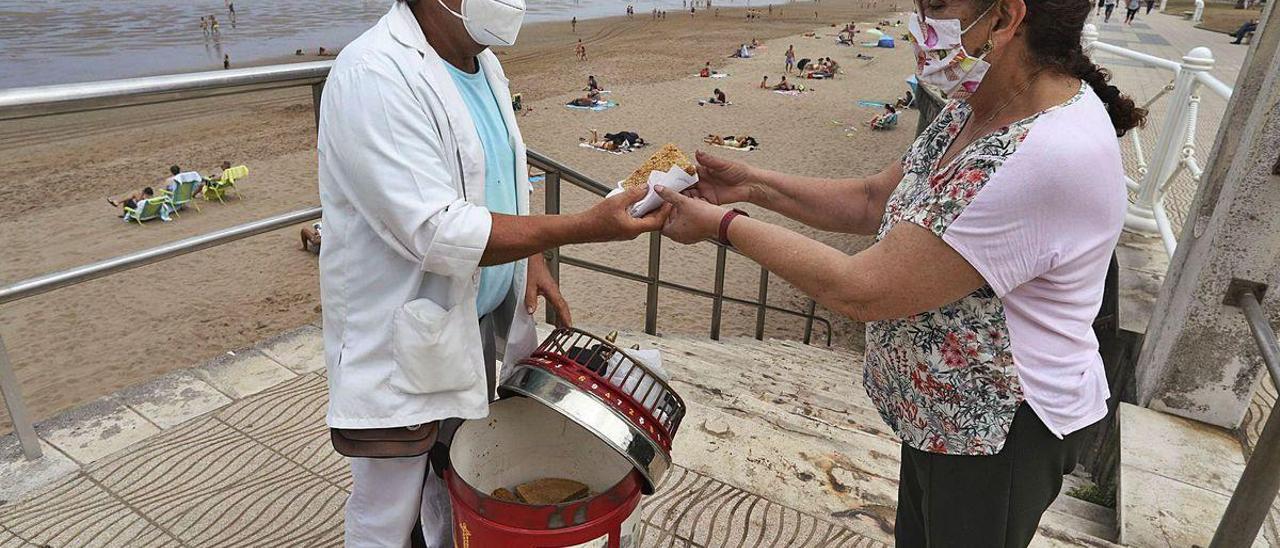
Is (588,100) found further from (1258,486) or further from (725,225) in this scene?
(1258,486)

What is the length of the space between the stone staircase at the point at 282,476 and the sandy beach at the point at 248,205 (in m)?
2.23

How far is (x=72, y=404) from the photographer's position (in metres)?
7.01

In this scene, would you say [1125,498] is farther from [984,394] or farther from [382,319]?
[382,319]

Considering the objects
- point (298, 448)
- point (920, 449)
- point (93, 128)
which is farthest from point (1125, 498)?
point (93, 128)

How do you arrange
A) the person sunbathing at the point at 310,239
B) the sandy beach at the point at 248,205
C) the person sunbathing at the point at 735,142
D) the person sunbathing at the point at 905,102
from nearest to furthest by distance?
the sandy beach at the point at 248,205 < the person sunbathing at the point at 310,239 < the person sunbathing at the point at 735,142 < the person sunbathing at the point at 905,102

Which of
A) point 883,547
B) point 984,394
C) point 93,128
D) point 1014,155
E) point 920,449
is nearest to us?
point 1014,155

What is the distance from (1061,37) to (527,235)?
119 cm

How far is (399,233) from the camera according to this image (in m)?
1.66

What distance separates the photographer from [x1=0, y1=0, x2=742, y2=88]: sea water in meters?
21.4

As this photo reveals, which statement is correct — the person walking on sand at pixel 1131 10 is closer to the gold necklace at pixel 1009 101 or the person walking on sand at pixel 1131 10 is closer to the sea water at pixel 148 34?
the sea water at pixel 148 34

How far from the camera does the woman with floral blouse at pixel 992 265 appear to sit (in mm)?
1414

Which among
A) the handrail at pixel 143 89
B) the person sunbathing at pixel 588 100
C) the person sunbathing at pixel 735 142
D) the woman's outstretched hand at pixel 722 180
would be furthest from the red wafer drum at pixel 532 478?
the person sunbathing at pixel 588 100

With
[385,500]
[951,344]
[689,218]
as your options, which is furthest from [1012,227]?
[385,500]

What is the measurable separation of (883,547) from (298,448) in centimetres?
220
